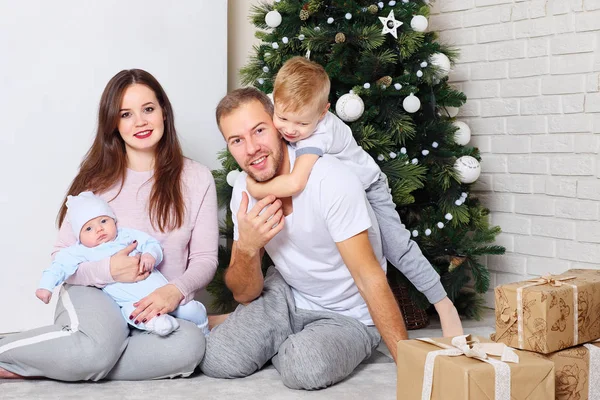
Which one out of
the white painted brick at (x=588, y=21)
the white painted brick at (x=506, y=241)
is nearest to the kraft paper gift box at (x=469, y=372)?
the white painted brick at (x=506, y=241)

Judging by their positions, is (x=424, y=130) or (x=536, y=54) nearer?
(x=424, y=130)

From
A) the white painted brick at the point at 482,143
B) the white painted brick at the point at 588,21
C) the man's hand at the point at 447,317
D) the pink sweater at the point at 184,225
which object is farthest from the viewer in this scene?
the white painted brick at the point at 482,143

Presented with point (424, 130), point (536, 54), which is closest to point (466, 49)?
point (536, 54)

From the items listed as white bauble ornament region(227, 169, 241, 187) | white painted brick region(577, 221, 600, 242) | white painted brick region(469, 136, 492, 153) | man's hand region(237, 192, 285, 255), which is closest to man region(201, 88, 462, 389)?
man's hand region(237, 192, 285, 255)

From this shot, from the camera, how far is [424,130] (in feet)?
9.79

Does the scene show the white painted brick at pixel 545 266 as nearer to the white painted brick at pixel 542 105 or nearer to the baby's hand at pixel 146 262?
the white painted brick at pixel 542 105

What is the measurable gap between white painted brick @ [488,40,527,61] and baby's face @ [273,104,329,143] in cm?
140

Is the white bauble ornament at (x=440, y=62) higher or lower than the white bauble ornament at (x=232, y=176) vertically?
higher

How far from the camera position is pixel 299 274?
2.47 metres

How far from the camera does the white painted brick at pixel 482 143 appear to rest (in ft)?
11.5

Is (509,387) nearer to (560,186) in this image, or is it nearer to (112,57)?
(560,186)

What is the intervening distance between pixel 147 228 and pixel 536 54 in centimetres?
181

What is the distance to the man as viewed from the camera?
2273mm

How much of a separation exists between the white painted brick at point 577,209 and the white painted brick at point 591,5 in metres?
0.76
